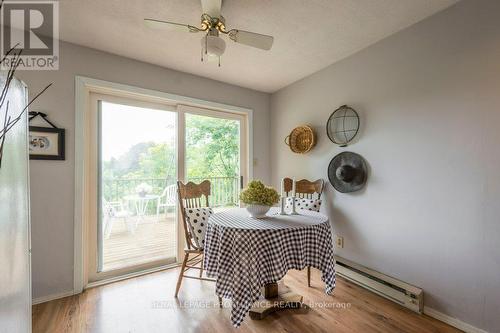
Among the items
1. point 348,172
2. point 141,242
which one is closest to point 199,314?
point 141,242

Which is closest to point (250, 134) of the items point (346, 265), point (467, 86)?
point (346, 265)

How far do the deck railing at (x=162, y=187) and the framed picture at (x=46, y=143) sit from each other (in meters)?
0.54

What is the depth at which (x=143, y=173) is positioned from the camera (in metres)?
2.75

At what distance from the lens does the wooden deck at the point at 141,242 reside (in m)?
2.61

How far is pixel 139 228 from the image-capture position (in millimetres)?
2832

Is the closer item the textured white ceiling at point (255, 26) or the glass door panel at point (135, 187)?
the textured white ceiling at point (255, 26)

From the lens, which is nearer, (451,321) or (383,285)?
(451,321)

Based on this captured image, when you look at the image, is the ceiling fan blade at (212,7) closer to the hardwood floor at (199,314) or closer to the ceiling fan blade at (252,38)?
the ceiling fan blade at (252,38)

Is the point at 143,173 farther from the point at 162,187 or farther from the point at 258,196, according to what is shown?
the point at 258,196

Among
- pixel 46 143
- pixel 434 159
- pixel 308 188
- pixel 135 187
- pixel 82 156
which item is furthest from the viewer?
pixel 308 188

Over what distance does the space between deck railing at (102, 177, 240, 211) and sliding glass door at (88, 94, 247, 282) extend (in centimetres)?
1

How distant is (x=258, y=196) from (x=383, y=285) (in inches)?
58.8

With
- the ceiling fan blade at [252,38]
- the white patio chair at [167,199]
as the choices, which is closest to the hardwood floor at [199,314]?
the white patio chair at [167,199]

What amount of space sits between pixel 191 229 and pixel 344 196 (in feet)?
5.58
